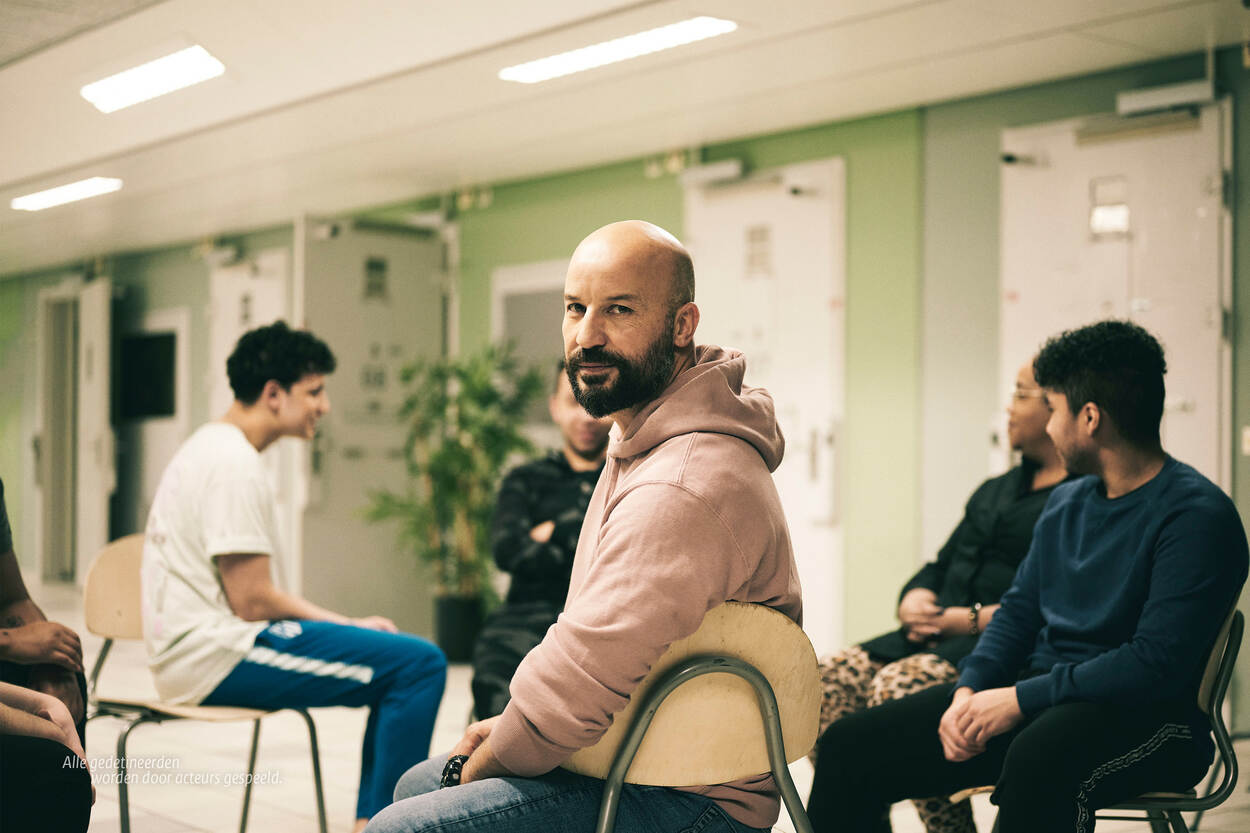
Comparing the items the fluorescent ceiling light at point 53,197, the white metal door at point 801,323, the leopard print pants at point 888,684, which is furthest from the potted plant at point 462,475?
the leopard print pants at point 888,684

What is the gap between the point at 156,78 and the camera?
5016 millimetres

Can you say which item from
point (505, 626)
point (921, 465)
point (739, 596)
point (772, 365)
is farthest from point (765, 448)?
point (772, 365)

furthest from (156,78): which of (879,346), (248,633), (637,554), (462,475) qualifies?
(637,554)

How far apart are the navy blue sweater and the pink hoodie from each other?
2.50ft

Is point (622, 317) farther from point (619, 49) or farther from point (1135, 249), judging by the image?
point (1135, 249)

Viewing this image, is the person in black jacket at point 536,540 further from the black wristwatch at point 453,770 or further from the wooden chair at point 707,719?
the wooden chair at point 707,719

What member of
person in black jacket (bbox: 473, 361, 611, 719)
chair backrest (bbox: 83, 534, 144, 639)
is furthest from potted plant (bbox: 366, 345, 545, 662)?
chair backrest (bbox: 83, 534, 144, 639)

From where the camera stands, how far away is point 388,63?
196 inches

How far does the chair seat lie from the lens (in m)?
2.76

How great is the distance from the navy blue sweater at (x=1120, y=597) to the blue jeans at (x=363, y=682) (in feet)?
4.50

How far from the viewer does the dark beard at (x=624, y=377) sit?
1.72m

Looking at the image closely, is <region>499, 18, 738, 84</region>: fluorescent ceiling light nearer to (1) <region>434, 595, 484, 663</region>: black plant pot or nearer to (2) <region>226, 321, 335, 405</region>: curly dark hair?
(2) <region>226, 321, 335, 405</region>: curly dark hair

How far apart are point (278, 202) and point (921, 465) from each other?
4.76 m

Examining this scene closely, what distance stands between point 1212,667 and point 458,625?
493 centimetres
